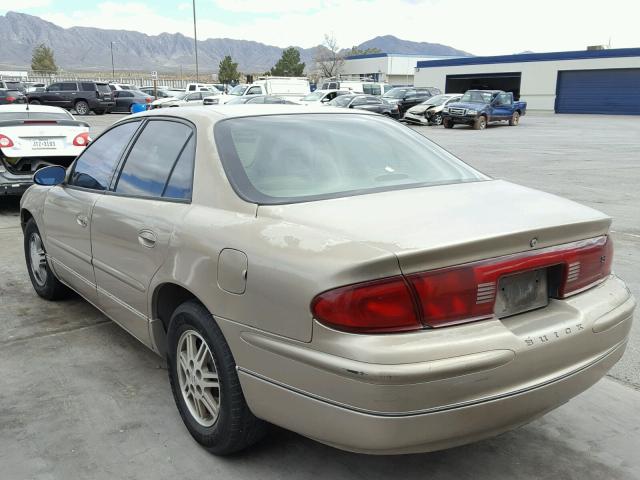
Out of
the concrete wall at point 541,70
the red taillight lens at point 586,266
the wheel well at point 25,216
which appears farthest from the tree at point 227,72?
the red taillight lens at point 586,266

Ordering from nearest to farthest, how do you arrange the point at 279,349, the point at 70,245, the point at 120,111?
the point at 279,349
the point at 70,245
the point at 120,111

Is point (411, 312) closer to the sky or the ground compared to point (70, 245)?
closer to the sky

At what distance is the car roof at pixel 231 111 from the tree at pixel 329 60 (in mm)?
80644

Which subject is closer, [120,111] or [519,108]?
[519,108]

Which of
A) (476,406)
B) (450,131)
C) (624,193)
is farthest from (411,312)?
(450,131)

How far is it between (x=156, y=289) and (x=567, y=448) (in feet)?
7.02

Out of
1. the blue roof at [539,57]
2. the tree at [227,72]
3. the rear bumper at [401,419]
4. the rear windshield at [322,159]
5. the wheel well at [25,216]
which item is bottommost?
the rear bumper at [401,419]

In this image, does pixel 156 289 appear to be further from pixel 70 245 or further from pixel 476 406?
pixel 476 406

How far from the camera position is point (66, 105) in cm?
3450

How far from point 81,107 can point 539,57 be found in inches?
1355

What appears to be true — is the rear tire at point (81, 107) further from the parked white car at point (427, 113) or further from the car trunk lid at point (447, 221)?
the car trunk lid at point (447, 221)

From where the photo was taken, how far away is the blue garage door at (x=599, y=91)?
144 ft

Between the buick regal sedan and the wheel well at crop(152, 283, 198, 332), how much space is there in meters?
0.01

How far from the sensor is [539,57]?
49438mm
